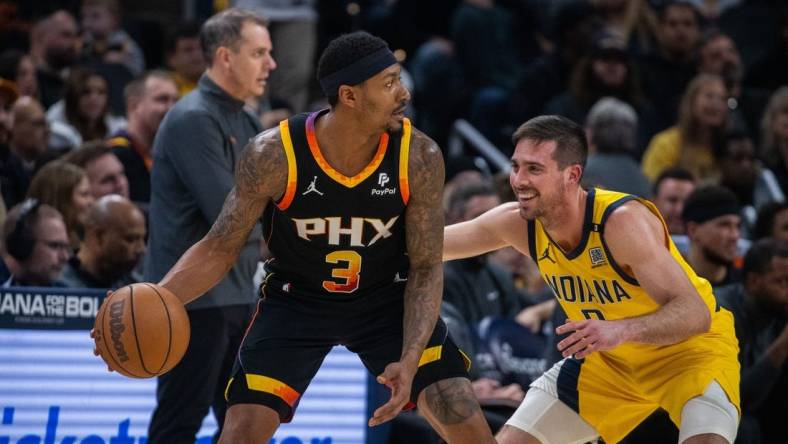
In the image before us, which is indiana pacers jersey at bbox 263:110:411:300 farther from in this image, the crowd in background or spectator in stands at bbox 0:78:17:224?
spectator in stands at bbox 0:78:17:224

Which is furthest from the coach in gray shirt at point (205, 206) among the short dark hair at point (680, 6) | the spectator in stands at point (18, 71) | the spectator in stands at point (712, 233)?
the short dark hair at point (680, 6)

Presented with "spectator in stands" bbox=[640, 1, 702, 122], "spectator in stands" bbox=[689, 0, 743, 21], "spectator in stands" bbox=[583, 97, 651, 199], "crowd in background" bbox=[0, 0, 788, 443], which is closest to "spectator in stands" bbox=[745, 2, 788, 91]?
"crowd in background" bbox=[0, 0, 788, 443]

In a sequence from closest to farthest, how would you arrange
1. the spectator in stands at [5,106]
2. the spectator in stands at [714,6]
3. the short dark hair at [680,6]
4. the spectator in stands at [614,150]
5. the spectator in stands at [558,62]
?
the spectator in stands at [5,106] → the spectator in stands at [614,150] → the spectator in stands at [558,62] → the short dark hair at [680,6] → the spectator in stands at [714,6]

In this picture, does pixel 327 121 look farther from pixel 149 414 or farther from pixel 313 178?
pixel 149 414

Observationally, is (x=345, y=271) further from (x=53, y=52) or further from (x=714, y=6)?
(x=714, y=6)

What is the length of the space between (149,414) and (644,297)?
2.79 m

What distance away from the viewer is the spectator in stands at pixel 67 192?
25.8ft

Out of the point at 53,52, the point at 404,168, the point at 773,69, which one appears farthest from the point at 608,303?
the point at 773,69

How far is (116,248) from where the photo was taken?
7191mm

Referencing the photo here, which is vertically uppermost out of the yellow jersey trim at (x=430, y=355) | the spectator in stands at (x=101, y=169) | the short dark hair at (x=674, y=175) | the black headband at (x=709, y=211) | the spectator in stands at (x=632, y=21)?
the spectator in stands at (x=632, y=21)

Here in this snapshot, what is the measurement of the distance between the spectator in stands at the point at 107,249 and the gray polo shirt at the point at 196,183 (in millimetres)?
921

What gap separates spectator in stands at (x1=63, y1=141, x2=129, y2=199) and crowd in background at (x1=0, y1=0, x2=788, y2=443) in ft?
0.04

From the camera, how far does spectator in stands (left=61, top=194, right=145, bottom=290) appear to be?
7191mm

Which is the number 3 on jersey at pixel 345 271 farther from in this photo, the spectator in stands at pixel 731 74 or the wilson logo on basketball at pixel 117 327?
the spectator in stands at pixel 731 74
